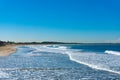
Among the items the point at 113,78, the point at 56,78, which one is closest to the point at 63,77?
the point at 56,78

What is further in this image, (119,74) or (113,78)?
(119,74)

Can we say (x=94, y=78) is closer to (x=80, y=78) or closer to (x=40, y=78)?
(x=80, y=78)

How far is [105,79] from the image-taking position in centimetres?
1736

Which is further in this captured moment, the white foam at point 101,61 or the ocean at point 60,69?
the white foam at point 101,61

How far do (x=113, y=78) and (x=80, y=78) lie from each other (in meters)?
1.99

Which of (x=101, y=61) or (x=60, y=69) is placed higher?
(x=101, y=61)

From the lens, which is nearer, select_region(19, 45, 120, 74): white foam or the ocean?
the ocean

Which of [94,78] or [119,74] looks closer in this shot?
[94,78]

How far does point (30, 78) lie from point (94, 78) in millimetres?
3887

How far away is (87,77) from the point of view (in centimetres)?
1828

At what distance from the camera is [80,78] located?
17.9 m

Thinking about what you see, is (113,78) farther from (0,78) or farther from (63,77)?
(0,78)

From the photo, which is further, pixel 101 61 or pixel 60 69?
pixel 101 61

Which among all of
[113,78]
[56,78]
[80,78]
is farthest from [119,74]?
[56,78]
